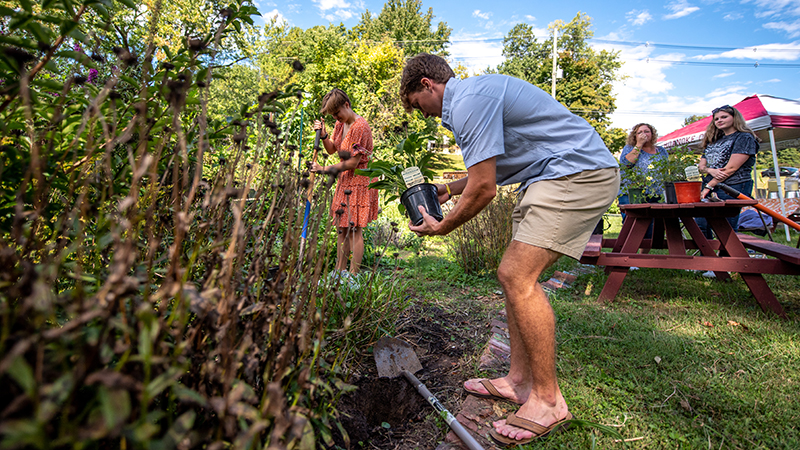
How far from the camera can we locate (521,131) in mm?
1945

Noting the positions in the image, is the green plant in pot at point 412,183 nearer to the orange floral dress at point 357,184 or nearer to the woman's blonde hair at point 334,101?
the orange floral dress at point 357,184

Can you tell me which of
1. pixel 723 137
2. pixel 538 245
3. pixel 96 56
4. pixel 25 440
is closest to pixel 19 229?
pixel 25 440

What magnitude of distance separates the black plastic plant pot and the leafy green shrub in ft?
7.26

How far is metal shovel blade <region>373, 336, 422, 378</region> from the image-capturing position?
2.10 metres

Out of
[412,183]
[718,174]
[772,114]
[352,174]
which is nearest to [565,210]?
[412,183]

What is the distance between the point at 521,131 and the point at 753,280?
103 inches

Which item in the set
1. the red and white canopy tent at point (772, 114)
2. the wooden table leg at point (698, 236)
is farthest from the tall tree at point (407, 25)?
the wooden table leg at point (698, 236)

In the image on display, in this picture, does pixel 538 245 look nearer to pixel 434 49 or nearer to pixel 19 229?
pixel 19 229

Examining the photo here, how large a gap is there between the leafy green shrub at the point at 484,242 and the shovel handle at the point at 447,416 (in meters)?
2.48

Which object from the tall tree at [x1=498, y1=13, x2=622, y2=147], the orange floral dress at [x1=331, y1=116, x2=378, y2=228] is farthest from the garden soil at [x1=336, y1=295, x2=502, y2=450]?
the tall tree at [x1=498, y1=13, x2=622, y2=147]

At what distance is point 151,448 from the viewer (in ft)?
1.77

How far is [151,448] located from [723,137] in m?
5.88

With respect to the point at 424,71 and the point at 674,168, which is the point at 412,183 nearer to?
the point at 424,71

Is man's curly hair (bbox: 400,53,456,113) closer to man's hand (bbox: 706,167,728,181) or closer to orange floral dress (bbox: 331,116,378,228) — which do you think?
orange floral dress (bbox: 331,116,378,228)
